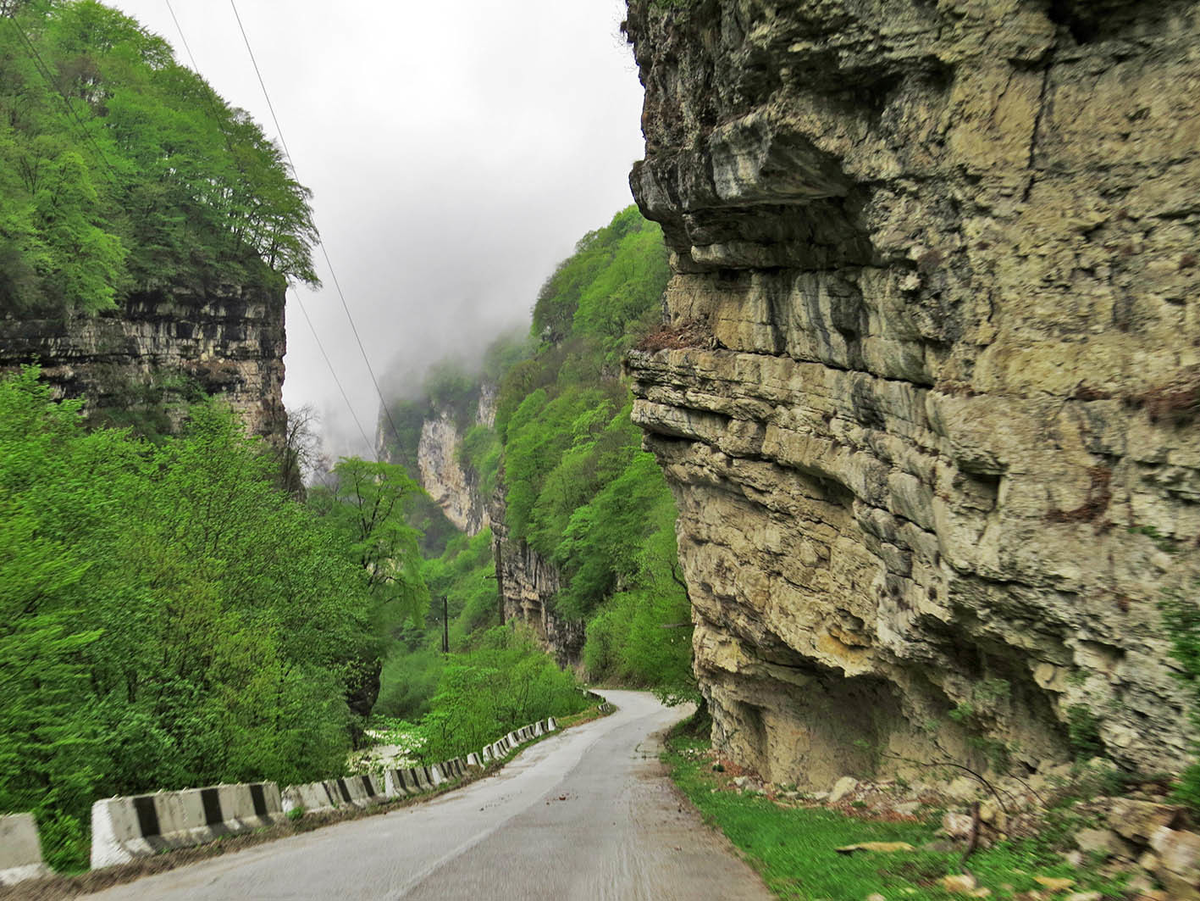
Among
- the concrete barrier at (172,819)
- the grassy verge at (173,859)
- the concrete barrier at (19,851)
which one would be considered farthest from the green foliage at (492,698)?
the concrete barrier at (19,851)

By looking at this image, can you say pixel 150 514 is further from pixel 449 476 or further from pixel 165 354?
pixel 449 476

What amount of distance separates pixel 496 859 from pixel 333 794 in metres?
5.28

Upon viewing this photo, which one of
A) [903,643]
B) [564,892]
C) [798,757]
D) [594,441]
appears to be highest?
[594,441]

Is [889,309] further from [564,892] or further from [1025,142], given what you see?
[564,892]

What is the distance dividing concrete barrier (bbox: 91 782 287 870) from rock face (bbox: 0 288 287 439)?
29029mm

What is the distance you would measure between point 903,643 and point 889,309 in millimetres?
4523

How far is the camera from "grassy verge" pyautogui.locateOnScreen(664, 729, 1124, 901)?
5520 mm

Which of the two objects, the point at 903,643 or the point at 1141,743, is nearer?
the point at 1141,743

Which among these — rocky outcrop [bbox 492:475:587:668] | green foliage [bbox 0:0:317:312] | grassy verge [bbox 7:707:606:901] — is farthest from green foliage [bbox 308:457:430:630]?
grassy verge [bbox 7:707:606:901]

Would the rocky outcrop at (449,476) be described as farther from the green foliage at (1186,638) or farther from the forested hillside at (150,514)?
the green foliage at (1186,638)

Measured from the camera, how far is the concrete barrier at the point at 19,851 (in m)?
6.15

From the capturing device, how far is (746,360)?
47.9ft

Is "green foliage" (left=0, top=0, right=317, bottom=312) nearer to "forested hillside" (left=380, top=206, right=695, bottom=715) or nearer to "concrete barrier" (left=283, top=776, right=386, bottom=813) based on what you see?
"forested hillside" (left=380, top=206, right=695, bottom=715)

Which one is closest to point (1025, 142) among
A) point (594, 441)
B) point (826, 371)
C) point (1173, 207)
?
point (1173, 207)
